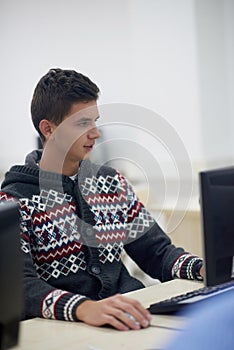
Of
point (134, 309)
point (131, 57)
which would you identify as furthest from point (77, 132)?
point (131, 57)

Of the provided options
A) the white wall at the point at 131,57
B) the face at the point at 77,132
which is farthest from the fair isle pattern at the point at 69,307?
the white wall at the point at 131,57

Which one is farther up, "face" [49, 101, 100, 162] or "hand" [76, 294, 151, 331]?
"face" [49, 101, 100, 162]

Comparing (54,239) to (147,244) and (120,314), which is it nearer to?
(147,244)

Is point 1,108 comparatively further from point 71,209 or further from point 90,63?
point 71,209

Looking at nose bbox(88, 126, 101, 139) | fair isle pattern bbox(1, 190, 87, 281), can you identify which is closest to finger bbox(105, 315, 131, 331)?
fair isle pattern bbox(1, 190, 87, 281)

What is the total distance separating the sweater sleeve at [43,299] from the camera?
1575 millimetres

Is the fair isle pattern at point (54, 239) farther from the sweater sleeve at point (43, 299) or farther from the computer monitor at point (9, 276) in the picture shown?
the computer monitor at point (9, 276)

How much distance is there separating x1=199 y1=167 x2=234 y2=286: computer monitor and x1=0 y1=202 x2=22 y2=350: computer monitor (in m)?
0.45

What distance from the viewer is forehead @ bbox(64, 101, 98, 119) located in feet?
6.46

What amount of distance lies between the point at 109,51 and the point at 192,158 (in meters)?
0.75

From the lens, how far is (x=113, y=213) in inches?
81.0

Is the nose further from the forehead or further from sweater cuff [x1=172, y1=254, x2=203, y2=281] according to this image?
sweater cuff [x1=172, y1=254, x2=203, y2=281]

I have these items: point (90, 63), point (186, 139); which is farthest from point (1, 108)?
point (186, 139)

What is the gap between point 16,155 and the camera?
3379 mm
